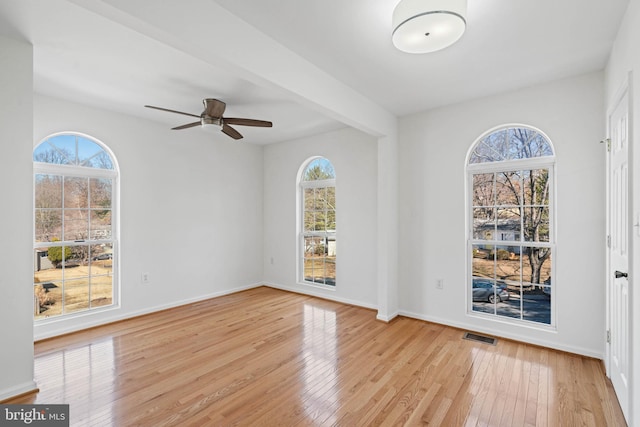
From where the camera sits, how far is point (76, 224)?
143 inches

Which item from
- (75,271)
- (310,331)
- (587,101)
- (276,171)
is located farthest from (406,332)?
(75,271)

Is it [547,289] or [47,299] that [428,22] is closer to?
[547,289]

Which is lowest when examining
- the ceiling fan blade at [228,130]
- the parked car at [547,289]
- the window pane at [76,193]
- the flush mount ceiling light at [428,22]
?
the parked car at [547,289]

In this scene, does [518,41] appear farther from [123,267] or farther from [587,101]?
[123,267]

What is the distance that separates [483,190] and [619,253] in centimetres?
143

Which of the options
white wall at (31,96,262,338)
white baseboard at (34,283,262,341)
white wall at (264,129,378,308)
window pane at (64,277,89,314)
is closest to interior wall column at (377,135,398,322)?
white wall at (264,129,378,308)

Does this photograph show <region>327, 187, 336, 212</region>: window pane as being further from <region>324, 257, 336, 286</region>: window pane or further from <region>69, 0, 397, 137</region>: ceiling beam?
<region>69, 0, 397, 137</region>: ceiling beam

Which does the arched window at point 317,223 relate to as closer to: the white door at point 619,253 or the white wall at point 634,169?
the white door at point 619,253

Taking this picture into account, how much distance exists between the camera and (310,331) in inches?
137

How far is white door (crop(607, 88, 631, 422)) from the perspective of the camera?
1968mm

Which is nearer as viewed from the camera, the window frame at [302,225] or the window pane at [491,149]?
the window pane at [491,149]

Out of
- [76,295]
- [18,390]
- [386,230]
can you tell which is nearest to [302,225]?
[386,230]

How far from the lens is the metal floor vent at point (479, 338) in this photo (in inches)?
124

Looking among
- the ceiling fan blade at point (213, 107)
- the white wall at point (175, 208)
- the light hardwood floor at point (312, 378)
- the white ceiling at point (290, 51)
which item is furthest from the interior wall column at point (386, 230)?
the white wall at point (175, 208)
